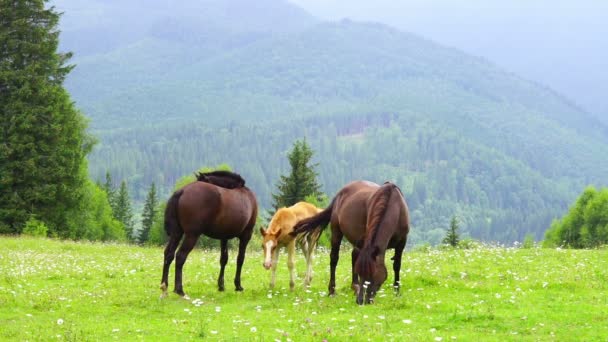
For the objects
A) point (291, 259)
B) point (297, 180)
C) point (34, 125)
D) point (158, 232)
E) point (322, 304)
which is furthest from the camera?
point (158, 232)

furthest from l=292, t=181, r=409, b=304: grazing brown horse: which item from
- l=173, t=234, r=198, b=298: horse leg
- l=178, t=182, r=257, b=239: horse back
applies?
l=173, t=234, r=198, b=298: horse leg

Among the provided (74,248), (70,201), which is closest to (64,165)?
(70,201)

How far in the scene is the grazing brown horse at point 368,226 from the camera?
14773mm

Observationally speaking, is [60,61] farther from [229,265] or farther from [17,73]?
[229,265]

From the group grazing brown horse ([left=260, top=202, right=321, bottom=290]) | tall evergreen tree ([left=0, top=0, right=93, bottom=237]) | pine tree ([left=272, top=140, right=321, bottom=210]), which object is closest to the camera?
grazing brown horse ([left=260, top=202, right=321, bottom=290])

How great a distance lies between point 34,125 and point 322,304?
31390mm

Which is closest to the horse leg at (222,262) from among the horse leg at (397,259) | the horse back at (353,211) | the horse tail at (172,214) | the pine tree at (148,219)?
the horse tail at (172,214)

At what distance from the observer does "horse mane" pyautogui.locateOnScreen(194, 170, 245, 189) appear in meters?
18.0

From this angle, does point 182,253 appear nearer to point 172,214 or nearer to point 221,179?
point 172,214

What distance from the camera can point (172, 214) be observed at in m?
16.8

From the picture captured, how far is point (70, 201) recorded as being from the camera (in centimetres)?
4325

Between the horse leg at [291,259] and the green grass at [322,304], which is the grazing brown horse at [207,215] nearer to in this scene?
the green grass at [322,304]

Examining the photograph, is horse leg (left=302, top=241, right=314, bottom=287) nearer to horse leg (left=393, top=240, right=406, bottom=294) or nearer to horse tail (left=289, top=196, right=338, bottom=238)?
horse tail (left=289, top=196, right=338, bottom=238)

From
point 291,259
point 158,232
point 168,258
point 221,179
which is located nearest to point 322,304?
point 291,259
